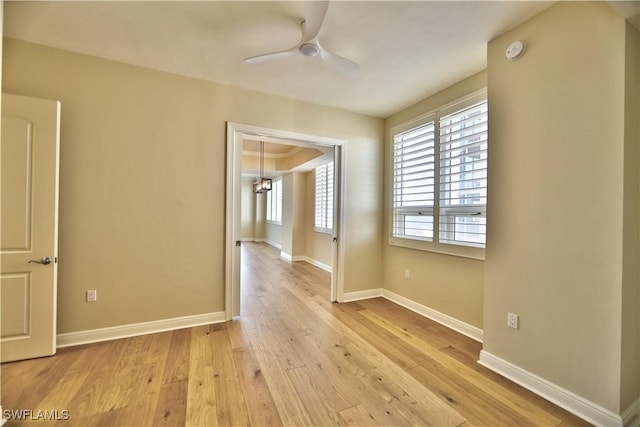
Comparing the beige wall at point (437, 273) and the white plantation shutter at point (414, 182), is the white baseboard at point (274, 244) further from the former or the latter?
the white plantation shutter at point (414, 182)

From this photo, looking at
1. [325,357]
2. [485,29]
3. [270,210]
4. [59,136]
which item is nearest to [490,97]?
[485,29]

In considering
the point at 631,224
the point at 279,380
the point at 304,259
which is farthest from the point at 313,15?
the point at 304,259

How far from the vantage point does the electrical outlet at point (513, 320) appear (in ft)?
6.63

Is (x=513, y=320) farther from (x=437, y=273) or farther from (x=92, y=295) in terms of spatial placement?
(x=92, y=295)

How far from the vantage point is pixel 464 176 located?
275 cm

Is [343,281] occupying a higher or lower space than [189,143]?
lower

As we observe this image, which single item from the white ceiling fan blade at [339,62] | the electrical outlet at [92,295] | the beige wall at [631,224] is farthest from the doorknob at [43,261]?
the beige wall at [631,224]

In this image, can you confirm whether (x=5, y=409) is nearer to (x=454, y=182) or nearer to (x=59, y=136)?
(x=59, y=136)

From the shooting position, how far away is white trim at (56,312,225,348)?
2438 mm

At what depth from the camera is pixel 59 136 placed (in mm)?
2330

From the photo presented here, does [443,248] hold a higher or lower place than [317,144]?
lower

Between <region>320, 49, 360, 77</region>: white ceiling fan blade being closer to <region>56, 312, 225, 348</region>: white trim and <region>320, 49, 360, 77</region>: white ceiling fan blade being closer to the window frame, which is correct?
<region>56, 312, 225, 348</region>: white trim

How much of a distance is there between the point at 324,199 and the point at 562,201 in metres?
4.49

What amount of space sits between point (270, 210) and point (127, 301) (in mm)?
7234
